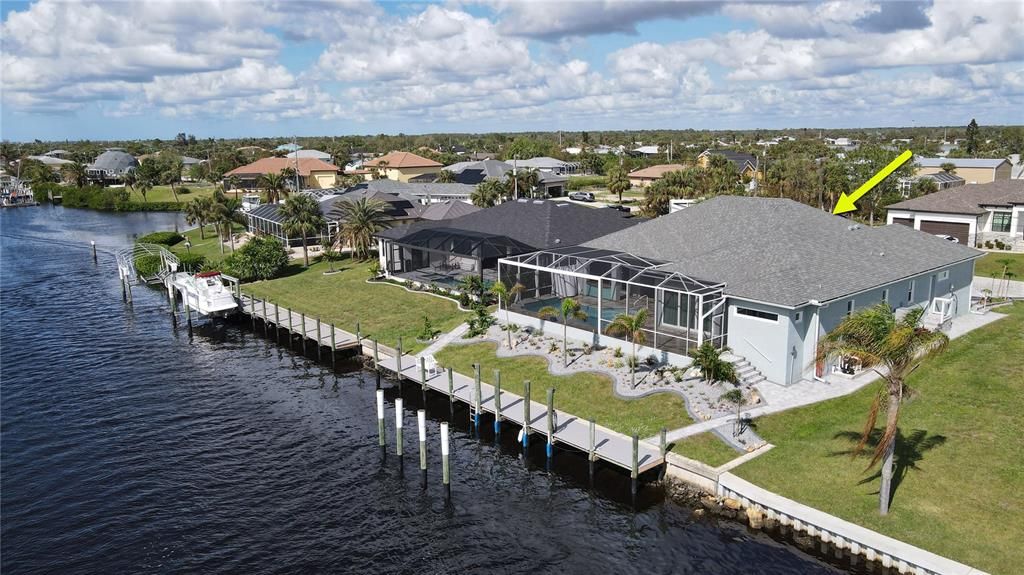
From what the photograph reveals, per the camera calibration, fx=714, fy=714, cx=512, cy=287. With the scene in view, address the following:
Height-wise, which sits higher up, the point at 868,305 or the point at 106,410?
the point at 868,305

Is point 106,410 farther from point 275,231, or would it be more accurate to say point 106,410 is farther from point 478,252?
point 275,231

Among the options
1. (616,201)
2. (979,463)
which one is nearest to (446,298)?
(979,463)

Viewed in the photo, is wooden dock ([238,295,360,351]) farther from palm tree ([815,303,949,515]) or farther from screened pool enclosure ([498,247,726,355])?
palm tree ([815,303,949,515])

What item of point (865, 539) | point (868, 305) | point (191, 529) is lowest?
point (191, 529)

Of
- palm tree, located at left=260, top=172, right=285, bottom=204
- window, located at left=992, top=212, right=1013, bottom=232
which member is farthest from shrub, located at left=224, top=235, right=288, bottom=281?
window, located at left=992, top=212, right=1013, bottom=232

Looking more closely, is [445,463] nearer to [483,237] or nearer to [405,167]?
[483,237]

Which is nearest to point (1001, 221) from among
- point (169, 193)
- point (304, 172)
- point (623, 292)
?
point (623, 292)

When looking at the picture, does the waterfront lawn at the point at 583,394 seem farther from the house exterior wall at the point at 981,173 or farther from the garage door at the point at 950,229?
the house exterior wall at the point at 981,173
